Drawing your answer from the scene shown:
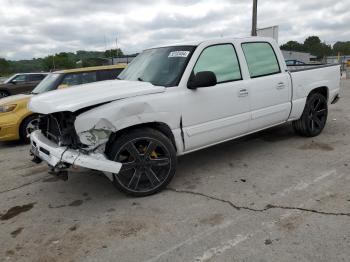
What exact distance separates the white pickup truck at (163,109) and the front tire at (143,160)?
0.01m

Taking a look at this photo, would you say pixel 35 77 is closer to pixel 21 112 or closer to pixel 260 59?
pixel 21 112

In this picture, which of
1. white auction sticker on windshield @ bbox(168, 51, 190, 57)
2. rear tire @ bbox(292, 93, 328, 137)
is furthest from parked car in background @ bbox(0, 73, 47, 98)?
rear tire @ bbox(292, 93, 328, 137)

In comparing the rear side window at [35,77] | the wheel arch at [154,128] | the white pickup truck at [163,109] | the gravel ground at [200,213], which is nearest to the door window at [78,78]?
the gravel ground at [200,213]

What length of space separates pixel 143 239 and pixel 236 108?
92.6 inches

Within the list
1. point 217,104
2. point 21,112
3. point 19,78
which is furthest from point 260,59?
point 19,78

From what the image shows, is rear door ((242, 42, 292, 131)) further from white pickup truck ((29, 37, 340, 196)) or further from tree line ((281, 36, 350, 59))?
tree line ((281, 36, 350, 59))

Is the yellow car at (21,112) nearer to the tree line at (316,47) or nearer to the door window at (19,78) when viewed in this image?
the door window at (19,78)

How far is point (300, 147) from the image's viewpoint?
18.5ft

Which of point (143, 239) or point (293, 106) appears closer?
point (143, 239)

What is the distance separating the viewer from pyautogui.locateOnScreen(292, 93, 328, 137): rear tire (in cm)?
601

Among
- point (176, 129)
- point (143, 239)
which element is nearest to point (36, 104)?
point (176, 129)

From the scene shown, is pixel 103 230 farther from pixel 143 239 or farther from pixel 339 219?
pixel 339 219

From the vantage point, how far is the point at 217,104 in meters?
4.50

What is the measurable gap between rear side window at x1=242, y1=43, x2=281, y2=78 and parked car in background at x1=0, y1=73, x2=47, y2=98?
990 centimetres
